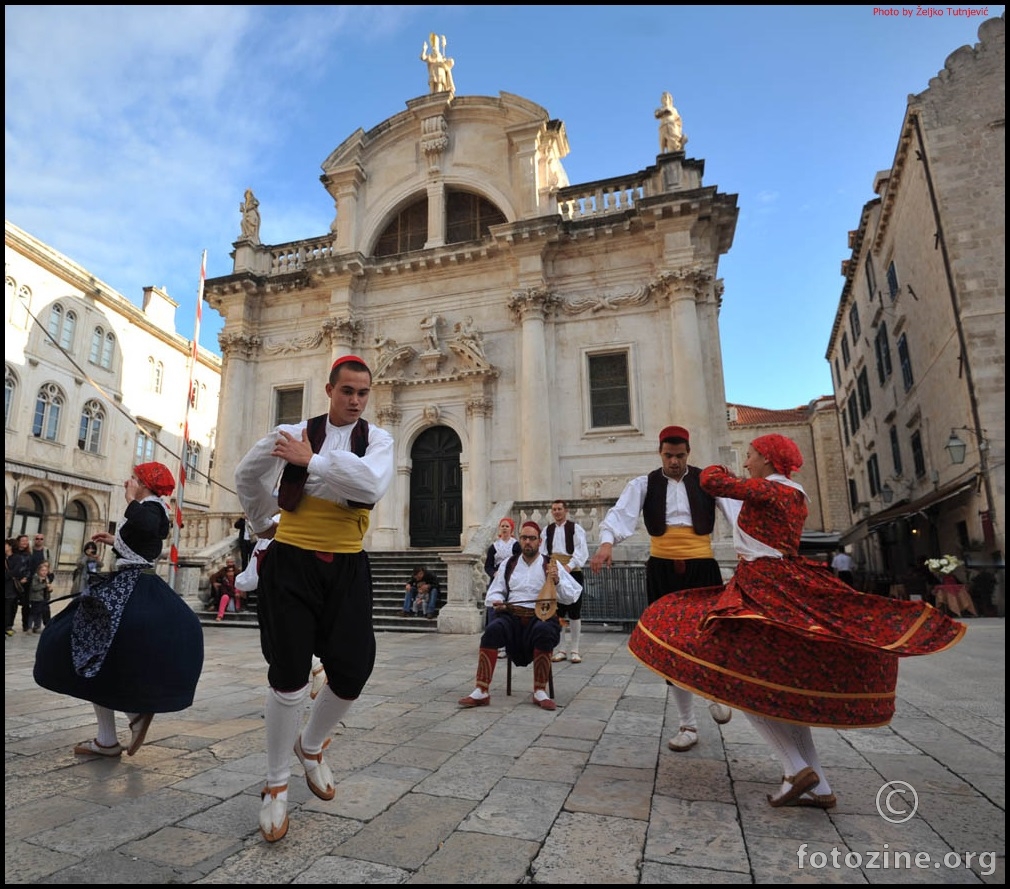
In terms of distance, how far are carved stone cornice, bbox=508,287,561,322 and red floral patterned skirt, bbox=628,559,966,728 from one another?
13.4m

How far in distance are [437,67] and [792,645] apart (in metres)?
21.2

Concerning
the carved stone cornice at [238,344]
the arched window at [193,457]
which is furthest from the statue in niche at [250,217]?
the arched window at [193,457]

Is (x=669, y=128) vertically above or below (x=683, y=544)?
above

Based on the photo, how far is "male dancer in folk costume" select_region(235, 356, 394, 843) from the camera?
112 inches

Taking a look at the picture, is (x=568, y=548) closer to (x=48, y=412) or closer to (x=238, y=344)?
(x=238, y=344)

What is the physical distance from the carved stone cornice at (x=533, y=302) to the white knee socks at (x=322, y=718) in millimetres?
13841

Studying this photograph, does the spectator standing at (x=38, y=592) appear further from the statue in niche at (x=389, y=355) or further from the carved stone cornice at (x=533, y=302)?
the carved stone cornice at (x=533, y=302)

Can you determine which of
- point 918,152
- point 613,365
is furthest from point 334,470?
point 918,152

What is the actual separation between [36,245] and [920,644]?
30986 millimetres

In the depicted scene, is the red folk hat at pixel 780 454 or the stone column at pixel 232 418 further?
the stone column at pixel 232 418

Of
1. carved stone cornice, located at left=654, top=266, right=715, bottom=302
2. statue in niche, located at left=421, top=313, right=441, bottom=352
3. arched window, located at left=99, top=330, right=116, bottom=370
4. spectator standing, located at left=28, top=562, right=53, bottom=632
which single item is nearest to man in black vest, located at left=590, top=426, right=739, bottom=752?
carved stone cornice, located at left=654, top=266, right=715, bottom=302

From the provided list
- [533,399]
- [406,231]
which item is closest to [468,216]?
[406,231]

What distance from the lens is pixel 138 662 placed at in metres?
3.74

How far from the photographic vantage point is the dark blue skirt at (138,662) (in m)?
3.70
